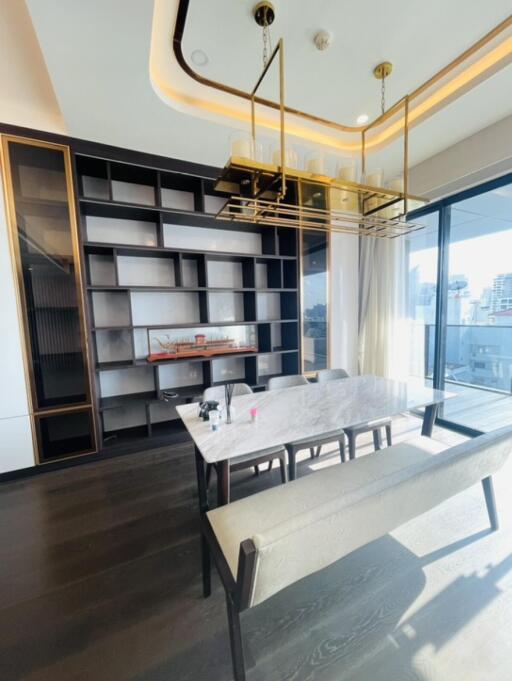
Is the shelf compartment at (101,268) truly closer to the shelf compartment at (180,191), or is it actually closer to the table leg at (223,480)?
the shelf compartment at (180,191)

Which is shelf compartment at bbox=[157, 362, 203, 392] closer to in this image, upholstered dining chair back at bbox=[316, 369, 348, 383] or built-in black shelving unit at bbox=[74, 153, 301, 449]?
built-in black shelving unit at bbox=[74, 153, 301, 449]

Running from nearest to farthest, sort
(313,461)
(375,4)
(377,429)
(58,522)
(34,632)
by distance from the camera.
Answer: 1. (34,632)
2. (375,4)
3. (58,522)
4. (377,429)
5. (313,461)

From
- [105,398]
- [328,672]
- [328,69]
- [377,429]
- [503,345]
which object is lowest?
[328,672]

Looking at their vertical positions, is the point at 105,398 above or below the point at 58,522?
above

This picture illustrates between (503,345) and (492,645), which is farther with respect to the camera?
(503,345)

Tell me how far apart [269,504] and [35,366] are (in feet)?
7.62

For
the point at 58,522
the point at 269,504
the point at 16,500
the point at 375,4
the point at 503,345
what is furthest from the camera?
the point at 503,345

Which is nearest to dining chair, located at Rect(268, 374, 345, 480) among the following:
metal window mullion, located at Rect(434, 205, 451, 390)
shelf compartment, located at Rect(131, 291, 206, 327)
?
shelf compartment, located at Rect(131, 291, 206, 327)

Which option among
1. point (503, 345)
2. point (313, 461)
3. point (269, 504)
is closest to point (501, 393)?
point (503, 345)

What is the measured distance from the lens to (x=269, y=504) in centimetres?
141

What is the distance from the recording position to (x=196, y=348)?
10.6ft

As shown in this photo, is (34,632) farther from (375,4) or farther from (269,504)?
(375,4)

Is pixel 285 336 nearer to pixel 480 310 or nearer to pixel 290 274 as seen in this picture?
pixel 290 274

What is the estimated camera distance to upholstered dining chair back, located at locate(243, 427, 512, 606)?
911 millimetres
